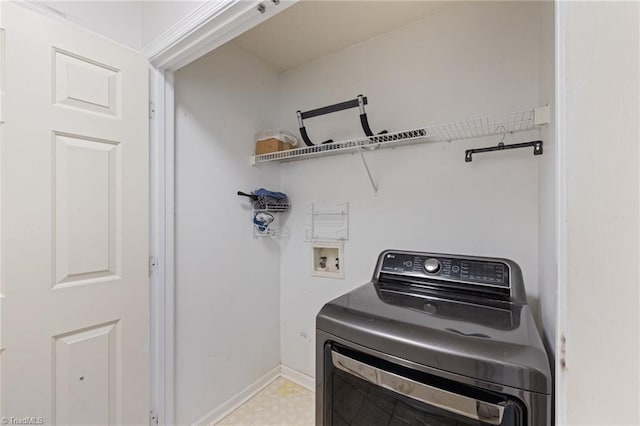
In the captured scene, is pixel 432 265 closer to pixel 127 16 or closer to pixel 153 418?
pixel 153 418

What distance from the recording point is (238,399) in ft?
6.21

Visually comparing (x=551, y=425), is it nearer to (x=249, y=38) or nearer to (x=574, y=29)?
(x=574, y=29)

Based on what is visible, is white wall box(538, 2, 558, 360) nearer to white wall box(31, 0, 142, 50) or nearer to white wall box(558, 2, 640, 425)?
white wall box(558, 2, 640, 425)

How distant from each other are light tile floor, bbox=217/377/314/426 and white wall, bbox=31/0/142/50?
2.21 m

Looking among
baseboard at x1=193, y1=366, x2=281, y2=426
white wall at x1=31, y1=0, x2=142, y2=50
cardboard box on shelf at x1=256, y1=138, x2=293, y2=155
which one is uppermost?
white wall at x1=31, y1=0, x2=142, y2=50

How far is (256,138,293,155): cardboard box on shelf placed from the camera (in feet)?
6.32

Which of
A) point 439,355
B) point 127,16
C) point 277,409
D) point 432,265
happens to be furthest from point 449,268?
point 127,16

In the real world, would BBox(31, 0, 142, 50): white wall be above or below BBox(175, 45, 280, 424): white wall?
above

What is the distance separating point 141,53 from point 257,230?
3.96 ft

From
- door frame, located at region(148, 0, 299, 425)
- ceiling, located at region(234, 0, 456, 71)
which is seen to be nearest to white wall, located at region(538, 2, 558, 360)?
ceiling, located at region(234, 0, 456, 71)

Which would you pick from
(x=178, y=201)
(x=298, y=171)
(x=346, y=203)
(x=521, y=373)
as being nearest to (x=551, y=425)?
(x=521, y=373)

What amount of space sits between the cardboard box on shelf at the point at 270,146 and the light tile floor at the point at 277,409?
173 cm

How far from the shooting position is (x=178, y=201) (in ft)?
5.14

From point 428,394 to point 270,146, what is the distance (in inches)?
65.1
